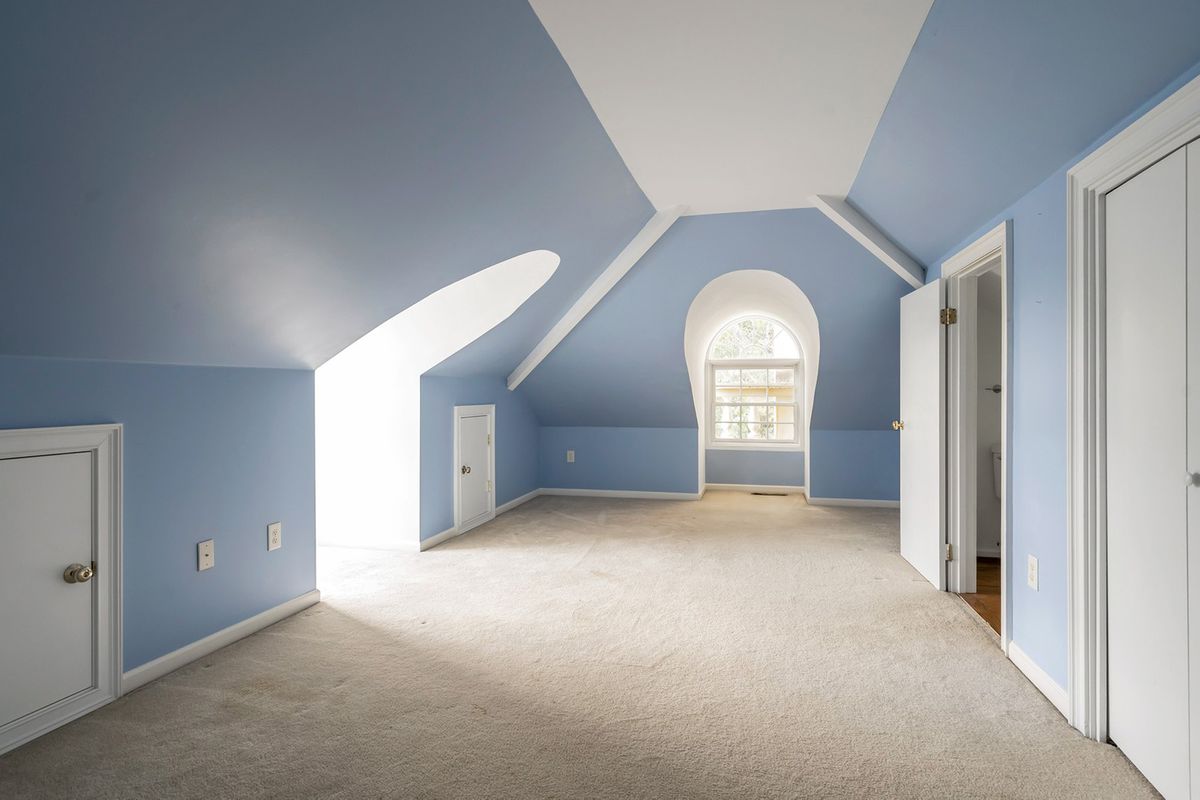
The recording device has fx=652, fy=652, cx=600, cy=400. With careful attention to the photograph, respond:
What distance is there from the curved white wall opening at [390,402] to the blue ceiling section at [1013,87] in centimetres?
203

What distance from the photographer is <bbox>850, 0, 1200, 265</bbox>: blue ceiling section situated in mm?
1544

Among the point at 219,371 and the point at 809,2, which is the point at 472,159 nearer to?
the point at 809,2

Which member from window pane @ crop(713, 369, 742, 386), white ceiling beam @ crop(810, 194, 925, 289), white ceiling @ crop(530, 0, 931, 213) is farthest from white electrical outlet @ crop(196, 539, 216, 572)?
window pane @ crop(713, 369, 742, 386)

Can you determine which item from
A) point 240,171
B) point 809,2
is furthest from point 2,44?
point 809,2

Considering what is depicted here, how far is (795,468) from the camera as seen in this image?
6484 mm

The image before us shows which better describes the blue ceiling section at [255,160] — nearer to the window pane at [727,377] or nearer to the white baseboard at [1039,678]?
the white baseboard at [1039,678]

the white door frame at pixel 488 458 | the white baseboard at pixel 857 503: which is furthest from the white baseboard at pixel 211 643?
the white baseboard at pixel 857 503

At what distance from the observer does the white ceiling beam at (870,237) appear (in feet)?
12.2

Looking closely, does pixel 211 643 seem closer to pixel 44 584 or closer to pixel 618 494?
pixel 44 584

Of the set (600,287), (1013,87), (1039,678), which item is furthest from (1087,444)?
(600,287)

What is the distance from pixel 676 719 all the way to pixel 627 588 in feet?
4.56

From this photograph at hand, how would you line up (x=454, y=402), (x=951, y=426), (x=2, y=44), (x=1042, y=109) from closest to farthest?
(x=2, y=44)
(x=1042, y=109)
(x=951, y=426)
(x=454, y=402)

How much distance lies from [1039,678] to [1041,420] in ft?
3.05

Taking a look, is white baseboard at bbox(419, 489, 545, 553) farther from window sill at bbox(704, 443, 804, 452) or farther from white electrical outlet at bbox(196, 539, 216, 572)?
window sill at bbox(704, 443, 804, 452)
